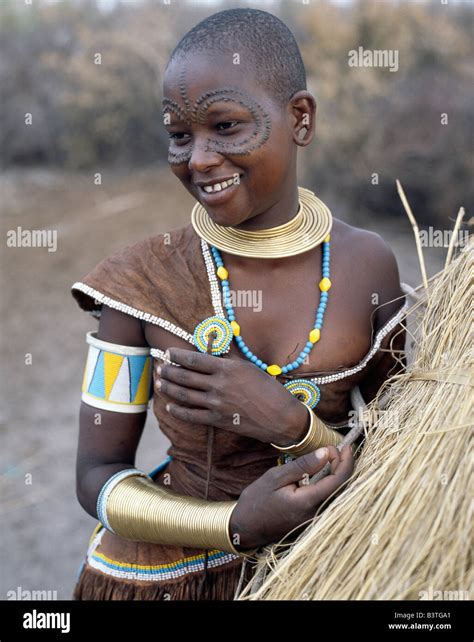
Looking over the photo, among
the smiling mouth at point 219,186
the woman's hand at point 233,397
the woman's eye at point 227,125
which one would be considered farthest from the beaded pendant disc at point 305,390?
the woman's eye at point 227,125

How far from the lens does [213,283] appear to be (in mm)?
1739

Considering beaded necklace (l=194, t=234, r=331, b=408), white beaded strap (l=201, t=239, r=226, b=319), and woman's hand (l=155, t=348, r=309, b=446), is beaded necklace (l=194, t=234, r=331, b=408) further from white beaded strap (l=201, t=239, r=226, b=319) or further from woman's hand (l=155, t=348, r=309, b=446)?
woman's hand (l=155, t=348, r=309, b=446)

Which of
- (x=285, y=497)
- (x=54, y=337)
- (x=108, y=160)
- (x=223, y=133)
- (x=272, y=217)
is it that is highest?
(x=223, y=133)

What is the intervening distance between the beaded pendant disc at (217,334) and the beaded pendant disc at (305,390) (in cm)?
17

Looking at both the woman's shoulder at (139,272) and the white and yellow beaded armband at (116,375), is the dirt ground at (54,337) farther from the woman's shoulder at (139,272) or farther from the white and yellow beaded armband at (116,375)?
the woman's shoulder at (139,272)

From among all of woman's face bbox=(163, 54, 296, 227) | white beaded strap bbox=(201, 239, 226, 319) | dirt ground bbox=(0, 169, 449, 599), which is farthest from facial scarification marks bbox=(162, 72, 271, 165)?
dirt ground bbox=(0, 169, 449, 599)

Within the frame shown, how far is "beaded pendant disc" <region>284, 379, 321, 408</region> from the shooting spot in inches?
67.5

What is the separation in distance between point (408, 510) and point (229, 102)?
867mm

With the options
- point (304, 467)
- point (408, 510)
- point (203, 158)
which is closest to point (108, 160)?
point (203, 158)

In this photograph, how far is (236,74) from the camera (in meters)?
1.54

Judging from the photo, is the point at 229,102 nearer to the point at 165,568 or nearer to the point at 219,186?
the point at 219,186

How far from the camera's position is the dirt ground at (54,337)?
435 centimetres

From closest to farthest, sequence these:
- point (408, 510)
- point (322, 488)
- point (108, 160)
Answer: point (408, 510) < point (322, 488) < point (108, 160)
